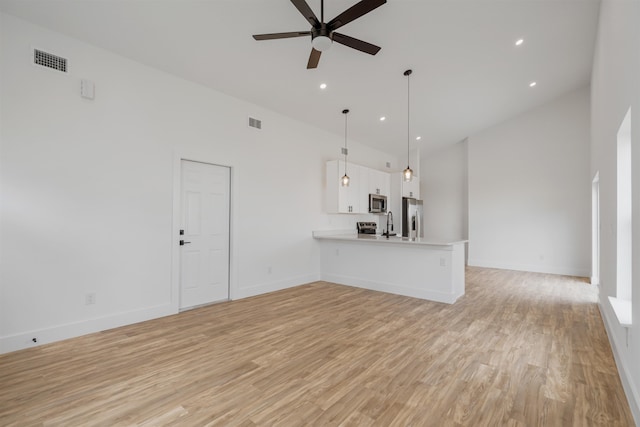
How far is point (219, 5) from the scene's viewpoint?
307 cm

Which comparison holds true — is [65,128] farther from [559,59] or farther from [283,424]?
[559,59]

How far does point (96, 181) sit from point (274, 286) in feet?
10.0

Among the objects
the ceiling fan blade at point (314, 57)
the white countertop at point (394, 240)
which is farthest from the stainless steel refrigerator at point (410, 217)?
the ceiling fan blade at point (314, 57)

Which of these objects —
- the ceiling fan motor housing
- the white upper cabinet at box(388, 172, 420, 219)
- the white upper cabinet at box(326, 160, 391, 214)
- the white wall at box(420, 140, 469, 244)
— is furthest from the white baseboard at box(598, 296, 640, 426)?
the white wall at box(420, 140, 469, 244)

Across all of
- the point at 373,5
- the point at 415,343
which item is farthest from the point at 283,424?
the point at 373,5

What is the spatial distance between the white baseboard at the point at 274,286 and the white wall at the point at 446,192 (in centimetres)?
485

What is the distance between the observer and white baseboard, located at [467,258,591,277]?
6832 millimetres

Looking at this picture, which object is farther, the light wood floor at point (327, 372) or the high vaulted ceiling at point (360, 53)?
the high vaulted ceiling at point (360, 53)

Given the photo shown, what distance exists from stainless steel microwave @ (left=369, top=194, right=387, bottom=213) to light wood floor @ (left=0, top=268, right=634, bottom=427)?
3.27 metres

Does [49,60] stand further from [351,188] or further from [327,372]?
[351,188]

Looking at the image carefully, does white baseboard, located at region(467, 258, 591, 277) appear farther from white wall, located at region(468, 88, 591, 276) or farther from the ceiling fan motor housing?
the ceiling fan motor housing

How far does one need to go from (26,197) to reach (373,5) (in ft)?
12.0

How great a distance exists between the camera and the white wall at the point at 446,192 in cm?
874

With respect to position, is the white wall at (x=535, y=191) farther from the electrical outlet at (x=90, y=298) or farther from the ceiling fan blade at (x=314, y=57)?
the electrical outlet at (x=90, y=298)
